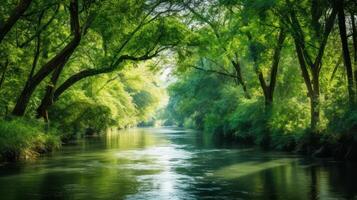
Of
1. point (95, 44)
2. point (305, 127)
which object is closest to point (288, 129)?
point (305, 127)

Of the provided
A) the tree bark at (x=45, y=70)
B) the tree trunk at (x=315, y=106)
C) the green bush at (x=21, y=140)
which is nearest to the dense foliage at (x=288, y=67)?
the tree trunk at (x=315, y=106)

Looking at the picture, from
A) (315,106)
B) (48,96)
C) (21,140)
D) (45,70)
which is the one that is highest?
(45,70)

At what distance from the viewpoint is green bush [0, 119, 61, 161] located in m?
25.5

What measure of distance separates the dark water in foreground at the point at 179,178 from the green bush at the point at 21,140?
1.19m

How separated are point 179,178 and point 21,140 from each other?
35.6ft

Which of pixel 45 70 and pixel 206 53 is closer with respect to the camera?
pixel 45 70

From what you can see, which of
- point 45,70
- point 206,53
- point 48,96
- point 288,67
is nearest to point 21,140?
point 45,70

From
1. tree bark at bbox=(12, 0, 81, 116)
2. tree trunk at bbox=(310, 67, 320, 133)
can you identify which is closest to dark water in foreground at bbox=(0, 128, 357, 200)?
tree trunk at bbox=(310, 67, 320, 133)

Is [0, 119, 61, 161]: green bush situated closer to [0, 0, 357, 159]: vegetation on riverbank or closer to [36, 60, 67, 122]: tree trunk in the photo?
[0, 0, 357, 159]: vegetation on riverbank

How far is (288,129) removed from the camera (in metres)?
32.9

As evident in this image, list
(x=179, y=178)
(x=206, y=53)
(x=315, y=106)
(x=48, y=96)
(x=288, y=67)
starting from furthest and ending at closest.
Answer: (x=288, y=67), (x=206, y=53), (x=48, y=96), (x=315, y=106), (x=179, y=178)

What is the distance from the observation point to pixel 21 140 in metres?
26.8

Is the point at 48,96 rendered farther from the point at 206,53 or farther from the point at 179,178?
the point at 179,178

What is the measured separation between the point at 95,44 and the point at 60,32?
15.0ft
